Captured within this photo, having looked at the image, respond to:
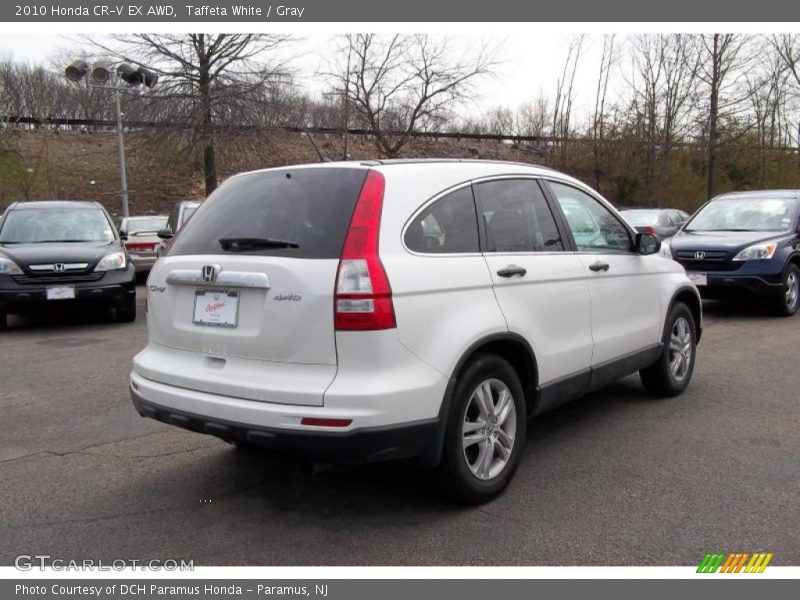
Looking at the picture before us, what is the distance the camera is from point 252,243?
3453 mm

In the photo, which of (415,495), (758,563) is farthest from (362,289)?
(758,563)

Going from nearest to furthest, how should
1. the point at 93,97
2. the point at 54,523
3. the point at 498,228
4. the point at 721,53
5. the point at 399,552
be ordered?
the point at 399,552 → the point at 54,523 → the point at 498,228 → the point at 721,53 → the point at 93,97

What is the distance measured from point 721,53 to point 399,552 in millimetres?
25408

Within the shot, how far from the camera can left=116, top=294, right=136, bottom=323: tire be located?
9500 millimetres

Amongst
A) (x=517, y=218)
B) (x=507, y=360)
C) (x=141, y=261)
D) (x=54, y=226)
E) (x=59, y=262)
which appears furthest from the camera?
(x=141, y=261)

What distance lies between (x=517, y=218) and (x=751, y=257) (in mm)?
6591

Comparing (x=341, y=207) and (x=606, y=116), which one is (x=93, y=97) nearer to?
(x=606, y=116)

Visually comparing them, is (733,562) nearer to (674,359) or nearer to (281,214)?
(281,214)

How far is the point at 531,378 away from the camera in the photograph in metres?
4.01

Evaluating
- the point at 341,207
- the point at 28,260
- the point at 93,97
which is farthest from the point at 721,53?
the point at 93,97

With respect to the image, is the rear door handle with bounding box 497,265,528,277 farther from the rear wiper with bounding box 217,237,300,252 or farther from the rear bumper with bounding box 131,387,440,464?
the rear wiper with bounding box 217,237,300,252

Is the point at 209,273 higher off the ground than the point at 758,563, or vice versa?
the point at 209,273

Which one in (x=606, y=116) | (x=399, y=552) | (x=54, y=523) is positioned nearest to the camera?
(x=399, y=552)

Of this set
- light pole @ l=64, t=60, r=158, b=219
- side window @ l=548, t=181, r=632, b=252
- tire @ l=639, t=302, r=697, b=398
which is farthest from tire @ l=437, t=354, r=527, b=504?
light pole @ l=64, t=60, r=158, b=219
